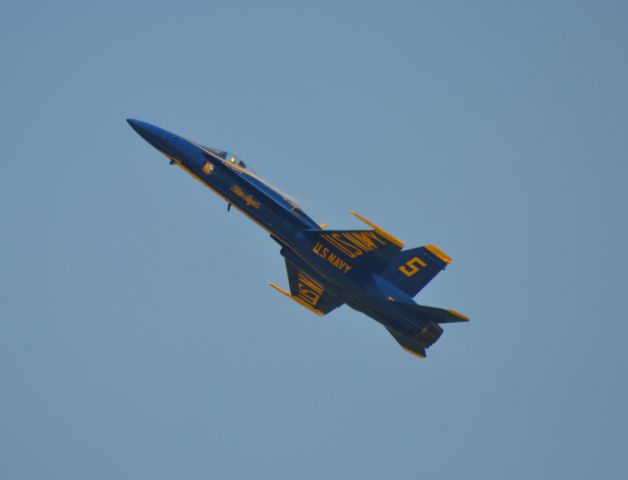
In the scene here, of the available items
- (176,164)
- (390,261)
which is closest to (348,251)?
(390,261)

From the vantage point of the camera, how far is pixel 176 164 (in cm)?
3438

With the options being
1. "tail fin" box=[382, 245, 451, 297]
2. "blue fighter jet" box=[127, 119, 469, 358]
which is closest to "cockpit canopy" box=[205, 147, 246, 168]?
"blue fighter jet" box=[127, 119, 469, 358]

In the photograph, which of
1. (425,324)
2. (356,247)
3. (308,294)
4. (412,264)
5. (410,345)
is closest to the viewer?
(356,247)

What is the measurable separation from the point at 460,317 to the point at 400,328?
221 cm

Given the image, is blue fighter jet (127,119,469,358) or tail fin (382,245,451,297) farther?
tail fin (382,245,451,297)

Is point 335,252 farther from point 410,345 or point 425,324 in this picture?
point 410,345

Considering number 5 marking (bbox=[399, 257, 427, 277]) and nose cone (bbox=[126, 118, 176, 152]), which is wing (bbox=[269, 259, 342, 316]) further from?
nose cone (bbox=[126, 118, 176, 152])

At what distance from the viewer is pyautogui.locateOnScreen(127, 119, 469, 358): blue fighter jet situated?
110 ft

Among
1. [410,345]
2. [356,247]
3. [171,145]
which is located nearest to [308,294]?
[410,345]

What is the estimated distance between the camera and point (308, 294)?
38.1m

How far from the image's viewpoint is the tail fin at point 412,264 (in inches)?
1368

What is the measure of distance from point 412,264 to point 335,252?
9.89 ft

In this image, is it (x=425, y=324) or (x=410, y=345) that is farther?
(x=410, y=345)

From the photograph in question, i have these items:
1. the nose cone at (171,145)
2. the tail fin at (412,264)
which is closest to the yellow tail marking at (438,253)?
the tail fin at (412,264)
